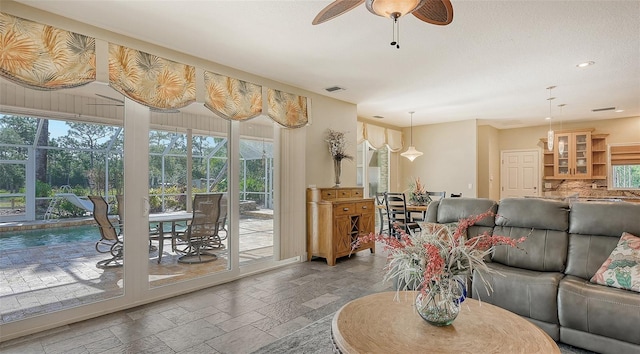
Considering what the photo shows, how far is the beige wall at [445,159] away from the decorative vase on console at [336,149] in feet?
11.1

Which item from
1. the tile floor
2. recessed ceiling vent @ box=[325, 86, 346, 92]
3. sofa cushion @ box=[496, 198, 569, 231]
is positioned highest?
recessed ceiling vent @ box=[325, 86, 346, 92]

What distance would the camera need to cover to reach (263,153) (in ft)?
15.3

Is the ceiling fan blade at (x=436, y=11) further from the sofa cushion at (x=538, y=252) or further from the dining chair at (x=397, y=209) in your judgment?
the dining chair at (x=397, y=209)

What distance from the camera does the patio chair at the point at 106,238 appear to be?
320cm

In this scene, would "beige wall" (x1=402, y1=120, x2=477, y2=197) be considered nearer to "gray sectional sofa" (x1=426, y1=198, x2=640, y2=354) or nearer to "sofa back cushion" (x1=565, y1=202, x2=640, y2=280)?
"gray sectional sofa" (x1=426, y1=198, x2=640, y2=354)

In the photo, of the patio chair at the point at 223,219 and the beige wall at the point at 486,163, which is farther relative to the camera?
the beige wall at the point at 486,163

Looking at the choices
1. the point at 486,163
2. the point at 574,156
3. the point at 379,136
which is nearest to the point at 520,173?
the point at 574,156

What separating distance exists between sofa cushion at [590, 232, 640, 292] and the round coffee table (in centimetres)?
120

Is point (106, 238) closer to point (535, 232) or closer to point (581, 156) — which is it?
point (535, 232)

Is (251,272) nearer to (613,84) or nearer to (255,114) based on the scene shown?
(255,114)

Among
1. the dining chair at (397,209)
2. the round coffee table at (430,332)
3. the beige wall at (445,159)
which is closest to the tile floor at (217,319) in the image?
the round coffee table at (430,332)

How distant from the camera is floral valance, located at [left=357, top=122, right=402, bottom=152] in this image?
23.3ft

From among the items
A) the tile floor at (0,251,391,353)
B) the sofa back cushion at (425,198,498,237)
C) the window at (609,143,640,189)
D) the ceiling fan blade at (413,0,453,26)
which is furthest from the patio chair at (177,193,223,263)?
the window at (609,143,640,189)

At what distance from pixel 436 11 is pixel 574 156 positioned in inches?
297
